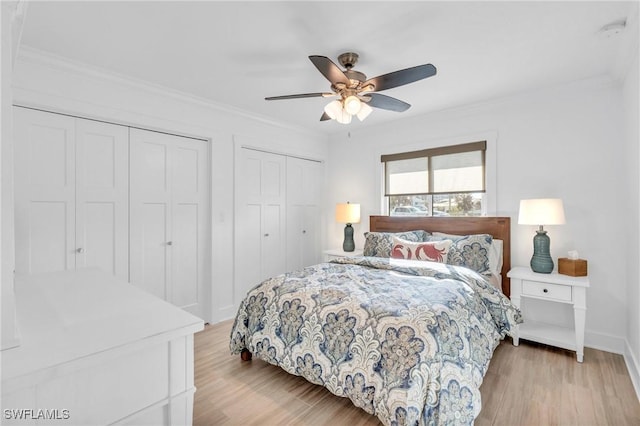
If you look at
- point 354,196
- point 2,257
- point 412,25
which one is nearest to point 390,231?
point 354,196

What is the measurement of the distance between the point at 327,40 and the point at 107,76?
1889 mm

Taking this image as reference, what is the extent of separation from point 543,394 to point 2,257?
281cm

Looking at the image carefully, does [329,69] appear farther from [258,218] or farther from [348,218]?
[348,218]

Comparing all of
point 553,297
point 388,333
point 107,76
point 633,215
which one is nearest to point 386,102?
point 388,333

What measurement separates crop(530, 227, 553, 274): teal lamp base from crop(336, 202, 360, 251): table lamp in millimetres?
2017

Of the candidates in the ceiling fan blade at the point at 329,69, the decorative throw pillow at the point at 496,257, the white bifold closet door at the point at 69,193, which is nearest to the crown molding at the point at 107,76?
the white bifold closet door at the point at 69,193

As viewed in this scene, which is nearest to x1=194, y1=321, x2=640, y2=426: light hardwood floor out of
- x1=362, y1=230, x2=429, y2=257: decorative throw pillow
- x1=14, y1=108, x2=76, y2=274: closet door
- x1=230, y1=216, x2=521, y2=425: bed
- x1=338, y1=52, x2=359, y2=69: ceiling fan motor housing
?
x1=230, y1=216, x2=521, y2=425: bed

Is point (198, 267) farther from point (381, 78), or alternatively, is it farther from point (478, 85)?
point (478, 85)

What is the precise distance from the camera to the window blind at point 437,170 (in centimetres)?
353

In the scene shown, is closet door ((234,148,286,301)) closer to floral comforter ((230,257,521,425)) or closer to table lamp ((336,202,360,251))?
table lamp ((336,202,360,251))

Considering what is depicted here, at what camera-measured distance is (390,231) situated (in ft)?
13.2

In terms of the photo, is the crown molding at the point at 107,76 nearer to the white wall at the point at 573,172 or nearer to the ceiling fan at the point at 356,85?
the ceiling fan at the point at 356,85

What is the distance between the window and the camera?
11.6 ft

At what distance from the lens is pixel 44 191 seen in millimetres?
2432
